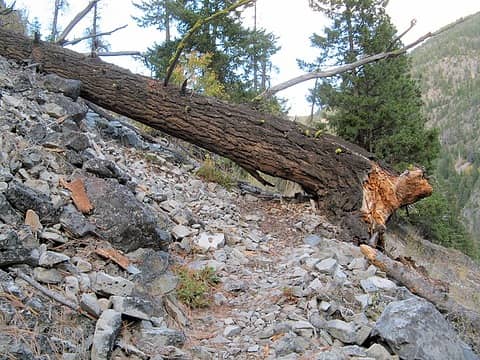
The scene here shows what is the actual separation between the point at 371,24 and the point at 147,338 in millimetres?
10989

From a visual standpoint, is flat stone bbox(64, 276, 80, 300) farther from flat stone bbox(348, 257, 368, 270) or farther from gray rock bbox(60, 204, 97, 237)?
flat stone bbox(348, 257, 368, 270)

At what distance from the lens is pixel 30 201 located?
3221mm

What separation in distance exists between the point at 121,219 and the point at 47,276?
927 millimetres

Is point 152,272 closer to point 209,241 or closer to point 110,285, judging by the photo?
point 110,285

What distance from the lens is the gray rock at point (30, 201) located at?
3.14 metres

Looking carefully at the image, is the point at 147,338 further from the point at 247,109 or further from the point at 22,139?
the point at 247,109

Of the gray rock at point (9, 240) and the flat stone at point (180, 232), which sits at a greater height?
the gray rock at point (9, 240)

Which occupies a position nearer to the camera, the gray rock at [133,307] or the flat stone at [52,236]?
the gray rock at [133,307]

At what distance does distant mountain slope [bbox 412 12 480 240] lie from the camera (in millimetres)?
51750

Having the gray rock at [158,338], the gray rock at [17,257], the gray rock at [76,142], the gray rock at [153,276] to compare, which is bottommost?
the gray rock at [158,338]

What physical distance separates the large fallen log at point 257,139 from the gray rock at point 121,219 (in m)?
2.28

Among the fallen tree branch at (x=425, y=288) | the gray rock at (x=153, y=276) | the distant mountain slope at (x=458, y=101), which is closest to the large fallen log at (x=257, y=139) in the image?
the fallen tree branch at (x=425, y=288)

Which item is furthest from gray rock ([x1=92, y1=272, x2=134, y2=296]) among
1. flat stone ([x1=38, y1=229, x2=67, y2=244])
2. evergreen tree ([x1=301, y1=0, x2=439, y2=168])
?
evergreen tree ([x1=301, y1=0, x2=439, y2=168])

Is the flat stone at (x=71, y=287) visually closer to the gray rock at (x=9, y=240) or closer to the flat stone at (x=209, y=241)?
the gray rock at (x=9, y=240)
